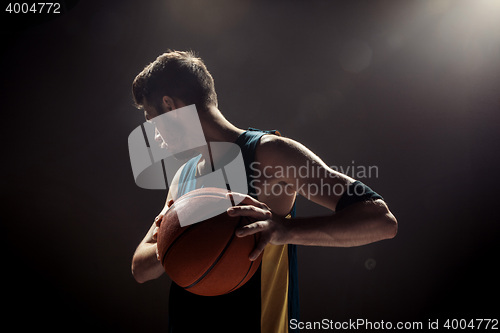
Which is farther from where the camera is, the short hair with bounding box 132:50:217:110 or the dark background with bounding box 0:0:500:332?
the dark background with bounding box 0:0:500:332

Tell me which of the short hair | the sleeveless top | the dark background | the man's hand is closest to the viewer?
the man's hand

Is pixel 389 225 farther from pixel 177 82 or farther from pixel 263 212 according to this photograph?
pixel 177 82

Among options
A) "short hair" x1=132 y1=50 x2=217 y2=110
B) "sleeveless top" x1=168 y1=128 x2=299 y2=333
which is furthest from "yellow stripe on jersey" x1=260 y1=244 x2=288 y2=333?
"short hair" x1=132 y1=50 x2=217 y2=110

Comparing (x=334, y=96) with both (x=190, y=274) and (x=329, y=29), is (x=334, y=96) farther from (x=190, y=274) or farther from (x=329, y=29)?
(x=190, y=274)

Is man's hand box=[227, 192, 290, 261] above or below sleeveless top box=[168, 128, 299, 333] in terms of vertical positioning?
above

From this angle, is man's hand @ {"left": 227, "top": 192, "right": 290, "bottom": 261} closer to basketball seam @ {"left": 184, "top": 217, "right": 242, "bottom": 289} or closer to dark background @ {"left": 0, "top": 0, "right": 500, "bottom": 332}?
basketball seam @ {"left": 184, "top": 217, "right": 242, "bottom": 289}

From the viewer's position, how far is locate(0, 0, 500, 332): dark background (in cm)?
197

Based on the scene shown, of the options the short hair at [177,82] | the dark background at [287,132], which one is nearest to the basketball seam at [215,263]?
the short hair at [177,82]

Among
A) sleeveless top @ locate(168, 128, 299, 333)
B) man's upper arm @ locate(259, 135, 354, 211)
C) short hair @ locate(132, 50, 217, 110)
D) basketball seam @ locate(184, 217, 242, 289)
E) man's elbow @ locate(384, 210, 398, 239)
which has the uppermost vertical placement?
short hair @ locate(132, 50, 217, 110)

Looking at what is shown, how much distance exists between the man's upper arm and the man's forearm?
55mm

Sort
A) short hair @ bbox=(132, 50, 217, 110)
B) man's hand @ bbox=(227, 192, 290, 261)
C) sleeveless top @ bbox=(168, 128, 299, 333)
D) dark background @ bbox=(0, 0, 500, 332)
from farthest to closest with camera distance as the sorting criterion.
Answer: dark background @ bbox=(0, 0, 500, 332) < short hair @ bbox=(132, 50, 217, 110) < sleeveless top @ bbox=(168, 128, 299, 333) < man's hand @ bbox=(227, 192, 290, 261)

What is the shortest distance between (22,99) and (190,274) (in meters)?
2.14

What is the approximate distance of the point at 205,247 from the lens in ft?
1.90

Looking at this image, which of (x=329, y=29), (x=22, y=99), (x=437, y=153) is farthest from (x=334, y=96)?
(x=22, y=99)
